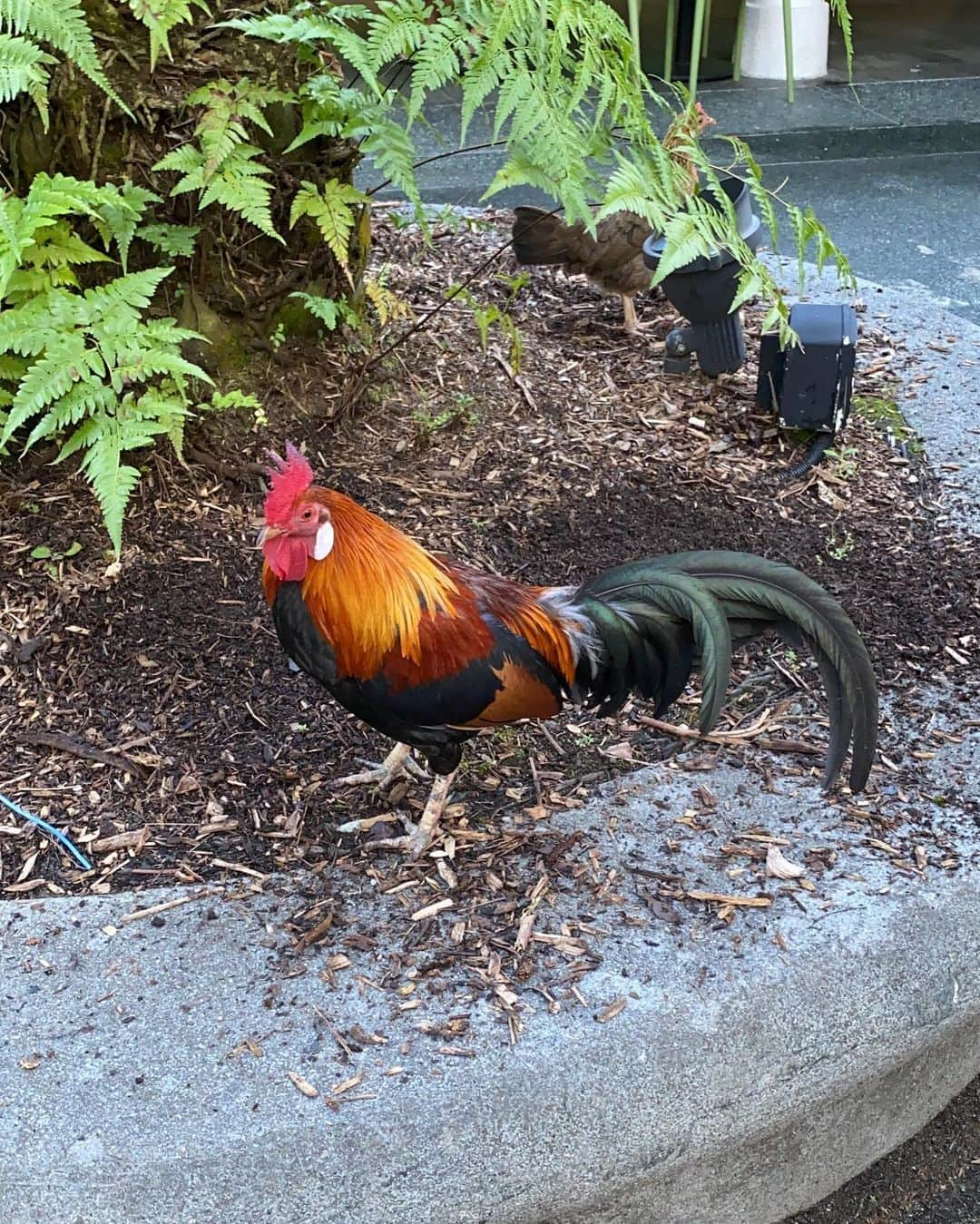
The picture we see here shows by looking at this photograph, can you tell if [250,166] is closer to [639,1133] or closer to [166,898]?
[166,898]

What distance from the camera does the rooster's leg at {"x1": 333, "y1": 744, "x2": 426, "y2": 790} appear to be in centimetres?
288

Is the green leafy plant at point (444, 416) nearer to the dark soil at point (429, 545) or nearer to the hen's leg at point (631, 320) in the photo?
the dark soil at point (429, 545)

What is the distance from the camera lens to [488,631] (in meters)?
2.62

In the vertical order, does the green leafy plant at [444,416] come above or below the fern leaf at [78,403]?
below

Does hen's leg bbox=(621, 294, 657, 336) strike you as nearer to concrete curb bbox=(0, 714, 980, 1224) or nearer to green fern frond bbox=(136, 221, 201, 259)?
green fern frond bbox=(136, 221, 201, 259)

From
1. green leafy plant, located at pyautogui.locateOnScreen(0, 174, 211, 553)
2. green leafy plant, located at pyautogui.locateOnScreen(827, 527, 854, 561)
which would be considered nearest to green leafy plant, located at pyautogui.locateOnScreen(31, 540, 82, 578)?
green leafy plant, located at pyautogui.locateOnScreen(0, 174, 211, 553)

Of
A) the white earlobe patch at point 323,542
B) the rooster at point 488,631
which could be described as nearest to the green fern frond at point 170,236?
the rooster at point 488,631

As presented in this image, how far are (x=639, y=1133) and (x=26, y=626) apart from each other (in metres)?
2.05

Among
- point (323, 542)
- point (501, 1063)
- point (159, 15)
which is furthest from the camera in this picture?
point (159, 15)

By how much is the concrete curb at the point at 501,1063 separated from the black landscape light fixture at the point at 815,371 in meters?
1.86

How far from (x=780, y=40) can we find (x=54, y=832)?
9405mm

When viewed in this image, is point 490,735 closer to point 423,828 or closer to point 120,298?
point 423,828

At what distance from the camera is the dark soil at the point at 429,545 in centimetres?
275

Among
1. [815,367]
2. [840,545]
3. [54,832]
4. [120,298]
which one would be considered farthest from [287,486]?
[815,367]
